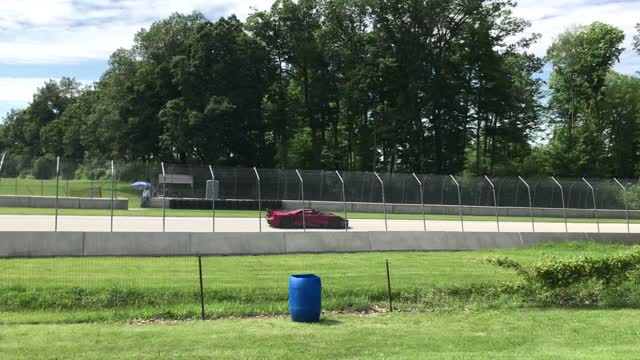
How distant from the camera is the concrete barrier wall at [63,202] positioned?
38.2m

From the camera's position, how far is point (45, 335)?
981cm

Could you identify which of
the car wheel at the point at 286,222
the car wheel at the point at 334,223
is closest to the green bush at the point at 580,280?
the car wheel at the point at 286,222

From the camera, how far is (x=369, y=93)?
70812 mm

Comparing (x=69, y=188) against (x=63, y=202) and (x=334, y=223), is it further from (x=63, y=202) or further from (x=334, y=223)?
(x=334, y=223)

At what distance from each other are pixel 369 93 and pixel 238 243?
51.0m

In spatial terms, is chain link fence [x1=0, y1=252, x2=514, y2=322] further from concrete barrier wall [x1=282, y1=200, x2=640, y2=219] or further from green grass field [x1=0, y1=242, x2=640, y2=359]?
concrete barrier wall [x1=282, y1=200, x2=640, y2=219]

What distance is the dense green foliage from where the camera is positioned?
213ft

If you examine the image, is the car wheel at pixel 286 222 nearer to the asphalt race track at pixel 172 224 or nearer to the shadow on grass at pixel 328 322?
the asphalt race track at pixel 172 224

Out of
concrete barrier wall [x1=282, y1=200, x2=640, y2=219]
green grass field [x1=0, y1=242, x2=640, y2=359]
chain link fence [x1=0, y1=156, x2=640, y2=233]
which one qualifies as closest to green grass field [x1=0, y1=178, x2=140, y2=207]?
chain link fence [x1=0, y1=156, x2=640, y2=233]

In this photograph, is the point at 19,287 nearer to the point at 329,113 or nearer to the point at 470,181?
the point at 470,181

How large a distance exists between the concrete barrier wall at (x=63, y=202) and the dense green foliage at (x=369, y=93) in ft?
73.6

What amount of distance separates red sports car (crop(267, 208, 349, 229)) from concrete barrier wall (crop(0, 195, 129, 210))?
11952mm

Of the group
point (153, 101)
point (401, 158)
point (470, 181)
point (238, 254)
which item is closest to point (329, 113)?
point (401, 158)

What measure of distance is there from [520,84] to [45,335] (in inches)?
2959
